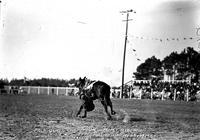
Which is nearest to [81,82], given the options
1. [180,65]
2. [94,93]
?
[94,93]

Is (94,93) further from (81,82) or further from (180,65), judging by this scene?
(180,65)

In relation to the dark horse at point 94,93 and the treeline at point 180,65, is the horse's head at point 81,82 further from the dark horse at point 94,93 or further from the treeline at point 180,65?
the treeline at point 180,65

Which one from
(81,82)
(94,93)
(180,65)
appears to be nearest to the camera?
(94,93)

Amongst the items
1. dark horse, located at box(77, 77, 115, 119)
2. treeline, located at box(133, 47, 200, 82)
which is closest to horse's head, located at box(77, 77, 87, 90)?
dark horse, located at box(77, 77, 115, 119)

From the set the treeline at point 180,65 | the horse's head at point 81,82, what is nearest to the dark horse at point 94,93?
the horse's head at point 81,82

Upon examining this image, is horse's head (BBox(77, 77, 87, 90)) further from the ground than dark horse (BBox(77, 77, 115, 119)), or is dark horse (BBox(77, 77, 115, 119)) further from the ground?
horse's head (BBox(77, 77, 87, 90))

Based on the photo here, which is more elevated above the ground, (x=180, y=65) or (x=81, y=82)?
(x=180, y=65)

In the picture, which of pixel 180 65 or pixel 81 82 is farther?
pixel 180 65

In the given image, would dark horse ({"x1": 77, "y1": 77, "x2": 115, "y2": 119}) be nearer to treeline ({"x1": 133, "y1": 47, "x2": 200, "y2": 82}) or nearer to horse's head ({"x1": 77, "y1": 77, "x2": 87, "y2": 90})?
horse's head ({"x1": 77, "y1": 77, "x2": 87, "y2": 90})

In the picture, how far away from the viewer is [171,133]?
30.3 ft

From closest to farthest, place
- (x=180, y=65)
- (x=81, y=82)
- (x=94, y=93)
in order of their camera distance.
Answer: (x=94, y=93), (x=81, y=82), (x=180, y=65)

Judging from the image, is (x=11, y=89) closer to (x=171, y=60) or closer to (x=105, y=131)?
(x=171, y=60)

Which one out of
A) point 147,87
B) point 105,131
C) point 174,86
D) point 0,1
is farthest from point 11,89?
point 105,131

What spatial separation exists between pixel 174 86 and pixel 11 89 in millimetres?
31662
